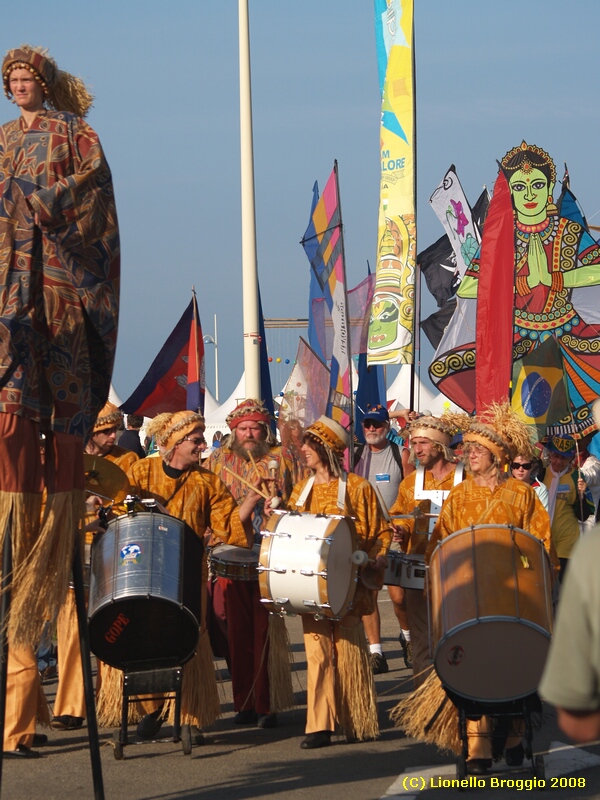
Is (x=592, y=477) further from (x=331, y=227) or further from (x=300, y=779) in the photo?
(x=300, y=779)

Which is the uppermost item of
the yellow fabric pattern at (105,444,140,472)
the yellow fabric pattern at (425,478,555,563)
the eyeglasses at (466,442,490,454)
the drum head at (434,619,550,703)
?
the eyeglasses at (466,442,490,454)

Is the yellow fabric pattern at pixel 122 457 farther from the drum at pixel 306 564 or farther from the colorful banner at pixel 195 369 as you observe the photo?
the colorful banner at pixel 195 369

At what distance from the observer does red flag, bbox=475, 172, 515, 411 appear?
9.34m

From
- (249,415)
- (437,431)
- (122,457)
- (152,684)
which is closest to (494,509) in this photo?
(437,431)

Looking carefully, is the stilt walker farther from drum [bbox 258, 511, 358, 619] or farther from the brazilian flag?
the brazilian flag

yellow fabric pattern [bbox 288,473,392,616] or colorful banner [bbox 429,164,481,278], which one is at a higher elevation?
colorful banner [bbox 429,164,481,278]

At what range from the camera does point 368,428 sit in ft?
35.0

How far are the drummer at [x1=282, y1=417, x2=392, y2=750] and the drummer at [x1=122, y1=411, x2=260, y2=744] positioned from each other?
1.33 feet

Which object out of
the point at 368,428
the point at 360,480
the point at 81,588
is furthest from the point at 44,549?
the point at 368,428

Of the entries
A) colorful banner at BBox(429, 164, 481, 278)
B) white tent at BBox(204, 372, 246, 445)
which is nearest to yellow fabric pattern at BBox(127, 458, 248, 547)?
colorful banner at BBox(429, 164, 481, 278)

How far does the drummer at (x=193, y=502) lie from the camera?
702 cm

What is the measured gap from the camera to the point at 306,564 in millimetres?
6492

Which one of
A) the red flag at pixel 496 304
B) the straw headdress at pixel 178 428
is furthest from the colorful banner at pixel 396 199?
the straw headdress at pixel 178 428

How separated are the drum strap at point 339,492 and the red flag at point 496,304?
2.18 meters
